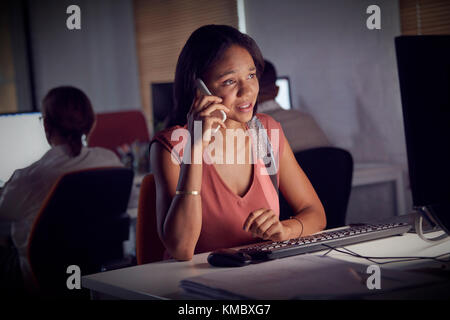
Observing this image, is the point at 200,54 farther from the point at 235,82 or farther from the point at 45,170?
the point at 45,170

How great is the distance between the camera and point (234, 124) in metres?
1.58

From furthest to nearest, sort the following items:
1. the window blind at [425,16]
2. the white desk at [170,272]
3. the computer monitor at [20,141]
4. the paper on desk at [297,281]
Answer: the window blind at [425,16], the computer monitor at [20,141], the white desk at [170,272], the paper on desk at [297,281]

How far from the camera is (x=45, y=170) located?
2.34 m

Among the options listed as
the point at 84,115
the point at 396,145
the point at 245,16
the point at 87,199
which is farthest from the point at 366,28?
the point at 87,199

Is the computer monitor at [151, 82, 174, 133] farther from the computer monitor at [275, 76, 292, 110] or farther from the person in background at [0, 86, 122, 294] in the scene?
the person in background at [0, 86, 122, 294]

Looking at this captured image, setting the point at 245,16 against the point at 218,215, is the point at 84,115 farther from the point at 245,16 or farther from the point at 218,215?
the point at 245,16

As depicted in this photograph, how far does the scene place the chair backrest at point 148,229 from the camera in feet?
4.78

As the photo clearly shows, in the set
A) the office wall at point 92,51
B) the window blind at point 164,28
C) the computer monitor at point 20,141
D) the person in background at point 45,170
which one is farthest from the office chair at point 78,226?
the office wall at point 92,51

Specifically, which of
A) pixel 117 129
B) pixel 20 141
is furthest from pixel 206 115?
pixel 117 129

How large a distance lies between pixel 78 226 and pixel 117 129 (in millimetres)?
2208

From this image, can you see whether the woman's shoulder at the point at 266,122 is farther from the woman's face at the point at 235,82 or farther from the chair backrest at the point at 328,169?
the chair backrest at the point at 328,169

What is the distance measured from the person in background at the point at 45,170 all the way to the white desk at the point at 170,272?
1314 millimetres

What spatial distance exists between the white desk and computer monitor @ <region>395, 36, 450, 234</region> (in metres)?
0.15
